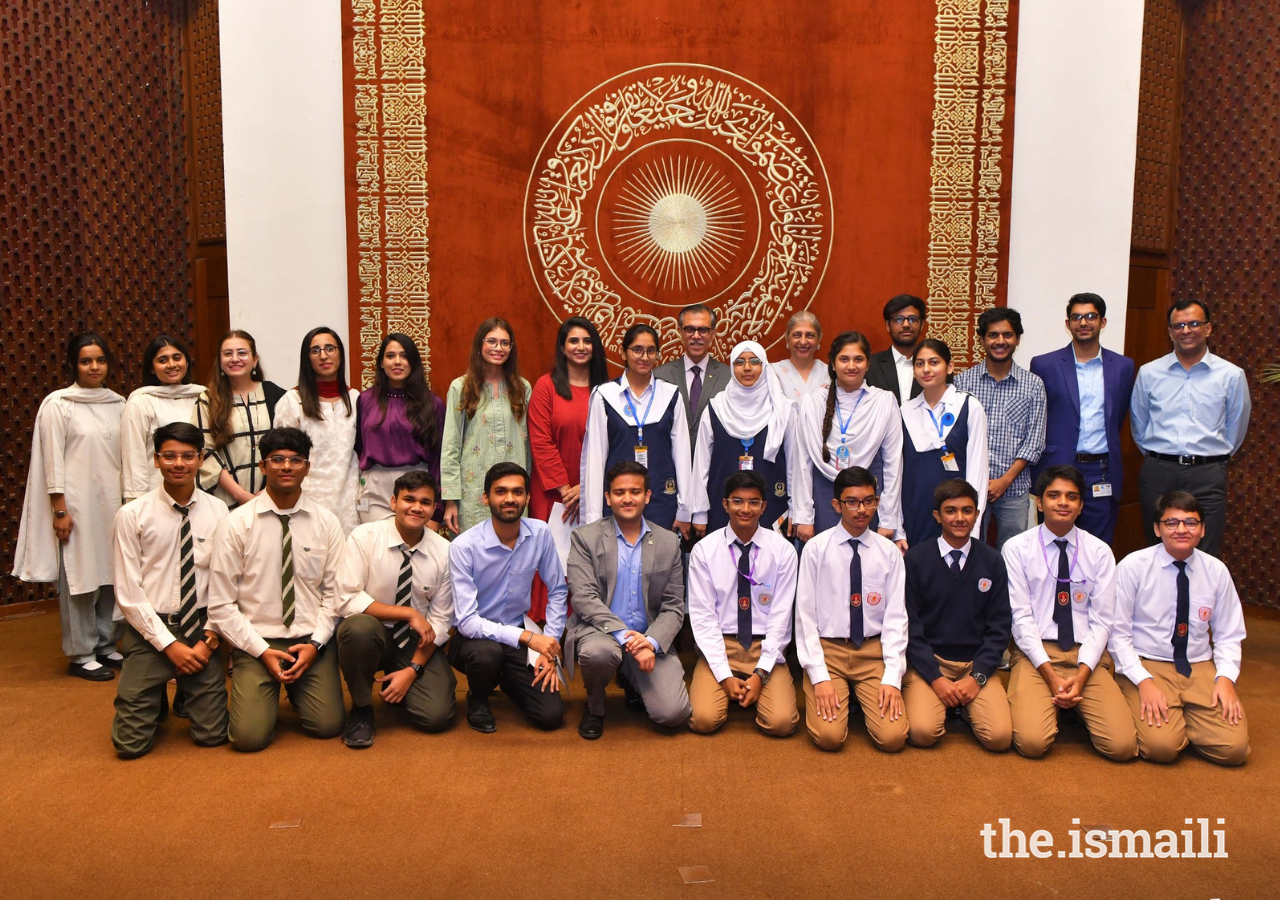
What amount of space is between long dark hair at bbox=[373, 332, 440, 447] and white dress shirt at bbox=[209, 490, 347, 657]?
675 millimetres

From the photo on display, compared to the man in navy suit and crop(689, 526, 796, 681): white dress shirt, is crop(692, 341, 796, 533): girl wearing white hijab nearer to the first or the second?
crop(689, 526, 796, 681): white dress shirt

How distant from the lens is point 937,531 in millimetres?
3869

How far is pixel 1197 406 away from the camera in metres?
4.06

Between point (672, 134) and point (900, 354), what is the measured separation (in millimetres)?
1712

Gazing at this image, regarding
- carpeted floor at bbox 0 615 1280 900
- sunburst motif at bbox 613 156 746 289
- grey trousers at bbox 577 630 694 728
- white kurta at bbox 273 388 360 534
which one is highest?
sunburst motif at bbox 613 156 746 289

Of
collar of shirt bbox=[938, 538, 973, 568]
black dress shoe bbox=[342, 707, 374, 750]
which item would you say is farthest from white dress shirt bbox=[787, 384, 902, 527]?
black dress shoe bbox=[342, 707, 374, 750]

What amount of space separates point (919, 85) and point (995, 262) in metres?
0.97

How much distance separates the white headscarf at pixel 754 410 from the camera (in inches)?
152

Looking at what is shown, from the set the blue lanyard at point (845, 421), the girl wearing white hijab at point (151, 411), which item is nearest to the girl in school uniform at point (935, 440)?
the blue lanyard at point (845, 421)

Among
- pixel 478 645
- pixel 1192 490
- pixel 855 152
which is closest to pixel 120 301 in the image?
pixel 478 645

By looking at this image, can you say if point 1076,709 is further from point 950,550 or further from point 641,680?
point 641,680

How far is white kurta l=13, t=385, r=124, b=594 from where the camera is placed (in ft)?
13.6

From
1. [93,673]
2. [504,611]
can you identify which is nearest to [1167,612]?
[504,611]

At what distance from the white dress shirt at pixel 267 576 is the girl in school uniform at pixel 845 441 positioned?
1787 mm
